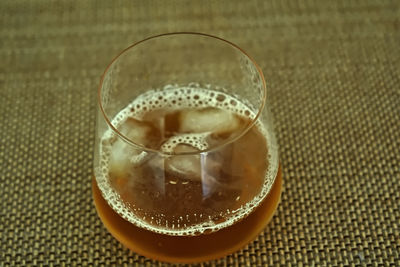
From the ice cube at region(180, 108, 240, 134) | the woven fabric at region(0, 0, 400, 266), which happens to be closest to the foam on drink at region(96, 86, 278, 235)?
the ice cube at region(180, 108, 240, 134)

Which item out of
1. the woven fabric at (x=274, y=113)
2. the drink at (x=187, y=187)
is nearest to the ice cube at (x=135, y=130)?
the drink at (x=187, y=187)

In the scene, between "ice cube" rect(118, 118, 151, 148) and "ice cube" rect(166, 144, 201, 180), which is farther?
"ice cube" rect(118, 118, 151, 148)

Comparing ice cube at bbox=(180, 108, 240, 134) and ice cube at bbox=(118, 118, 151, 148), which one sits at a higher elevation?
ice cube at bbox=(118, 118, 151, 148)

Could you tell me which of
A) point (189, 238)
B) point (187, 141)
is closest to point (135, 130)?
point (187, 141)

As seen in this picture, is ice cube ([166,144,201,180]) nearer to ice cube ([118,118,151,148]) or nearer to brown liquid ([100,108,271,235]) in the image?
brown liquid ([100,108,271,235])

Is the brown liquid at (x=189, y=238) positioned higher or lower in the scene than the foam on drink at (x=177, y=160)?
lower

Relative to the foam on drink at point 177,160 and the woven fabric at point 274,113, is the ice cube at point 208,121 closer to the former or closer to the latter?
the foam on drink at point 177,160

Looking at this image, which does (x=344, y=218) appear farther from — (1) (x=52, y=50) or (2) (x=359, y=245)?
(1) (x=52, y=50)

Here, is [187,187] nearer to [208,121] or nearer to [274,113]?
[208,121]
